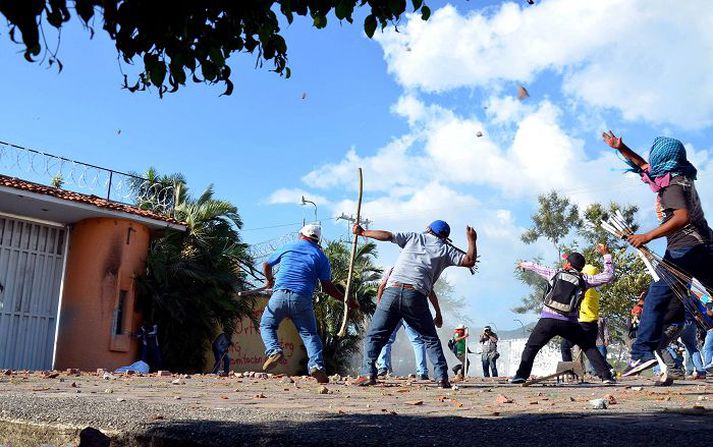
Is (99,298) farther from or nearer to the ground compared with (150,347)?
farther from the ground

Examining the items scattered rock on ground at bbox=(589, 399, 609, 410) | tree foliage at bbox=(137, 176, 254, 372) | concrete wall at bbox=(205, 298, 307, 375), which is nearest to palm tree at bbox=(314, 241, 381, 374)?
concrete wall at bbox=(205, 298, 307, 375)

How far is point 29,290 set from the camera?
1670cm

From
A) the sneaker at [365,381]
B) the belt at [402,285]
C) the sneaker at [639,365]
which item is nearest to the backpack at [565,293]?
the sneaker at [639,365]

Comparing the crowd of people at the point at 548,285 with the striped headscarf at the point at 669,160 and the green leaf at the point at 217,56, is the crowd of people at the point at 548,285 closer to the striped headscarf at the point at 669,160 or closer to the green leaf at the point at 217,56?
the striped headscarf at the point at 669,160

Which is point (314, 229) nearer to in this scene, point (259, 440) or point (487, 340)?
point (259, 440)

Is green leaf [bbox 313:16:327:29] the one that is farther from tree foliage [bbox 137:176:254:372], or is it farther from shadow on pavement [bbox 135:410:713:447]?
tree foliage [bbox 137:176:254:372]

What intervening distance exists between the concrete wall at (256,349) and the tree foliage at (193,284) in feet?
6.54

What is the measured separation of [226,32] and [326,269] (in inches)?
204

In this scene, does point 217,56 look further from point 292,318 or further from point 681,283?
point 292,318

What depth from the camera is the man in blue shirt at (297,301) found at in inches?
314

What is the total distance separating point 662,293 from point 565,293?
176cm

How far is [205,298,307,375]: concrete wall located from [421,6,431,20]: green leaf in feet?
58.6

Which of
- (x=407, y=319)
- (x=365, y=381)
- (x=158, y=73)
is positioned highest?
(x=158, y=73)

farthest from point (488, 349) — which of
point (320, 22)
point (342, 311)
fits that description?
point (320, 22)
